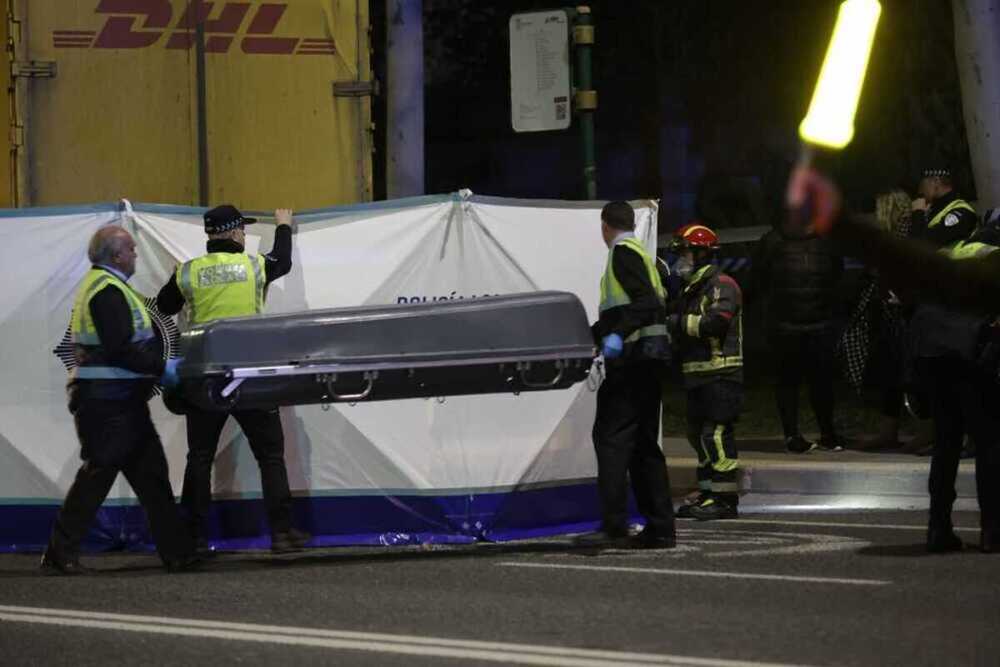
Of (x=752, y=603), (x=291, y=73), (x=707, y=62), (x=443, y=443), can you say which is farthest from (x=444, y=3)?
Answer: (x=752, y=603)

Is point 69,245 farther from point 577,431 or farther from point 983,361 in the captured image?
point 983,361

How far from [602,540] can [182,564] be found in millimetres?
2292

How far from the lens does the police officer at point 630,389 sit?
10.6 metres

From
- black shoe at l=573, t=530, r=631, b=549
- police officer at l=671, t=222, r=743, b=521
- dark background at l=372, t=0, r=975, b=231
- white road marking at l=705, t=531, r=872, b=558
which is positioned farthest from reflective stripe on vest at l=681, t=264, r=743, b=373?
dark background at l=372, t=0, r=975, b=231

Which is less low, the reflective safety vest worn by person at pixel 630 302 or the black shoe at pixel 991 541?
the reflective safety vest worn by person at pixel 630 302

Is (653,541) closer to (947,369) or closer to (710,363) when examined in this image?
(947,369)

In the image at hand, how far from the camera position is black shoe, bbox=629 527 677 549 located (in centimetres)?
1066

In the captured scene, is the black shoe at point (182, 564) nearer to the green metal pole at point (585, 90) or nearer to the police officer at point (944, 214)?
the police officer at point (944, 214)

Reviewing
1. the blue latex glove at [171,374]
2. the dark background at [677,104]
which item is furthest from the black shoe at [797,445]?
the dark background at [677,104]

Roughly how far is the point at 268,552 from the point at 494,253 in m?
1.98

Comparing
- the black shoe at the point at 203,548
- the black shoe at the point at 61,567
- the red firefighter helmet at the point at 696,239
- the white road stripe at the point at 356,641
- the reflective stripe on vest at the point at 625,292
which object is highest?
the red firefighter helmet at the point at 696,239

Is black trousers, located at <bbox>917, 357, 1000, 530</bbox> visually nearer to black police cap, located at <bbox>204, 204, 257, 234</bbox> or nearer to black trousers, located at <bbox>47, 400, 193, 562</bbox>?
black police cap, located at <bbox>204, 204, 257, 234</bbox>

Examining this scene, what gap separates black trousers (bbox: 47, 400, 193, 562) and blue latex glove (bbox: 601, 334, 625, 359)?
2186 mm

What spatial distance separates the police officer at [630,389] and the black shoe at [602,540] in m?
0.01
